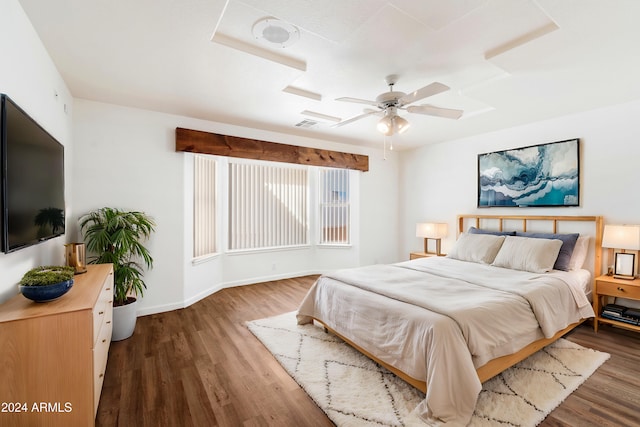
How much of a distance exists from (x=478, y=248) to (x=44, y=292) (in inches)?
168

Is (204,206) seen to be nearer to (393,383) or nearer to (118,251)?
(118,251)

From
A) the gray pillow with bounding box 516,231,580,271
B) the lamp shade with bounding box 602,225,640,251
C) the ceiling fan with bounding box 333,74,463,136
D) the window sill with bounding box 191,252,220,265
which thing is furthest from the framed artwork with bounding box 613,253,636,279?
the window sill with bounding box 191,252,220,265

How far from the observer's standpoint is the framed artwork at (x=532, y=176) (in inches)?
144

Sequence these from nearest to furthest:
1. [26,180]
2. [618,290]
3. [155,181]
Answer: [26,180]
[618,290]
[155,181]

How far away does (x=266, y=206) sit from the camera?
526 cm

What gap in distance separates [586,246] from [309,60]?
12.6ft

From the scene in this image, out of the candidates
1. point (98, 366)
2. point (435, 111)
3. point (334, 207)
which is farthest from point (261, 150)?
point (98, 366)

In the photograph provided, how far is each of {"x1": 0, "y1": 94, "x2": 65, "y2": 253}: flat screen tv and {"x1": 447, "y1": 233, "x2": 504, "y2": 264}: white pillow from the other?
4.35m

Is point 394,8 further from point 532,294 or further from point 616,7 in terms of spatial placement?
point 532,294

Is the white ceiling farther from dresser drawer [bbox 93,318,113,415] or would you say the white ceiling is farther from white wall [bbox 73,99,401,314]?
dresser drawer [bbox 93,318,113,415]

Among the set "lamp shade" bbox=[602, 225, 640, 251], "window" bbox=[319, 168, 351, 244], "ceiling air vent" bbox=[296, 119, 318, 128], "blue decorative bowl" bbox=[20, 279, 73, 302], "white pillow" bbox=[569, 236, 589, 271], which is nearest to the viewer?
"blue decorative bowl" bbox=[20, 279, 73, 302]

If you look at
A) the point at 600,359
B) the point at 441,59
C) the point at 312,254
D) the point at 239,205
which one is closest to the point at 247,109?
the point at 239,205

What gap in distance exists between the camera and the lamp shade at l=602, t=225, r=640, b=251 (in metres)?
2.98

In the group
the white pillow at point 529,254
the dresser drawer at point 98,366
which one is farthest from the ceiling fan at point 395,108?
the dresser drawer at point 98,366
